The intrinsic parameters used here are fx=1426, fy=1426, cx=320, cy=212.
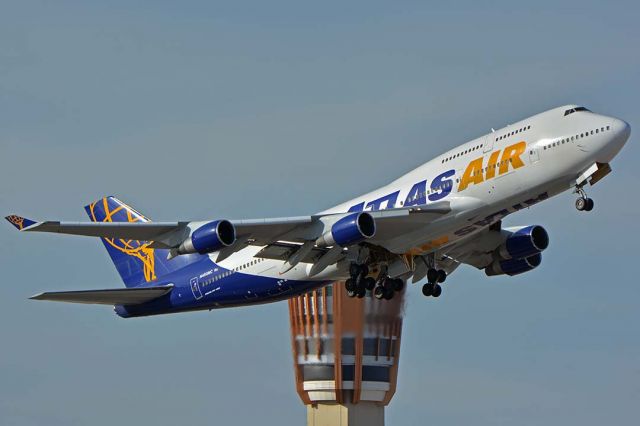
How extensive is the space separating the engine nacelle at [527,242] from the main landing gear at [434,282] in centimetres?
331

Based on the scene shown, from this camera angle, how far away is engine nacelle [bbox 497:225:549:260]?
63156 millimetres

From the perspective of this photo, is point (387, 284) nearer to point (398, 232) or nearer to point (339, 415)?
point (398, 232)

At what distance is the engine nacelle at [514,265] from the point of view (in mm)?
64562

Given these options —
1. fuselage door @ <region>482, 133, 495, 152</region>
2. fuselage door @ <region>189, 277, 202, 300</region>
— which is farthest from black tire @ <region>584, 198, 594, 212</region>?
fuselage door @ <region>189, 277, 202, 300</region>

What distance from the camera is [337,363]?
381 ft

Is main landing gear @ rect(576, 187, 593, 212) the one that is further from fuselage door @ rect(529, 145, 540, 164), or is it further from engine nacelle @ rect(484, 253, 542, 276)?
engine nacelle @ rect(484, 253, 542, 276)

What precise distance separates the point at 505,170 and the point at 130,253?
2458 centimetres

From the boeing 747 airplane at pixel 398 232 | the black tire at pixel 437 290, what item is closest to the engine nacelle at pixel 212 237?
the boeing 747 airplane at pixel 398 232

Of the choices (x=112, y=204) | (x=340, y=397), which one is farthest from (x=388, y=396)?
(x=112, y=204)

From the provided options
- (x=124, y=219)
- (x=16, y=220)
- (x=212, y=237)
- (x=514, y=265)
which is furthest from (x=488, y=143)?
(x=124, y=219)

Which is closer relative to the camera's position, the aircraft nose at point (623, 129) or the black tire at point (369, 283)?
the aircraft nose at point (623, 129)

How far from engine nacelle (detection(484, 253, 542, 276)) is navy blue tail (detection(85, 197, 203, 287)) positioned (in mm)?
→ 14955

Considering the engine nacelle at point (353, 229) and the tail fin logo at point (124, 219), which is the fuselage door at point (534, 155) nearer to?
the engine nacelle at point (353, 229)

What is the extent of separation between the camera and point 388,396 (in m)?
124
